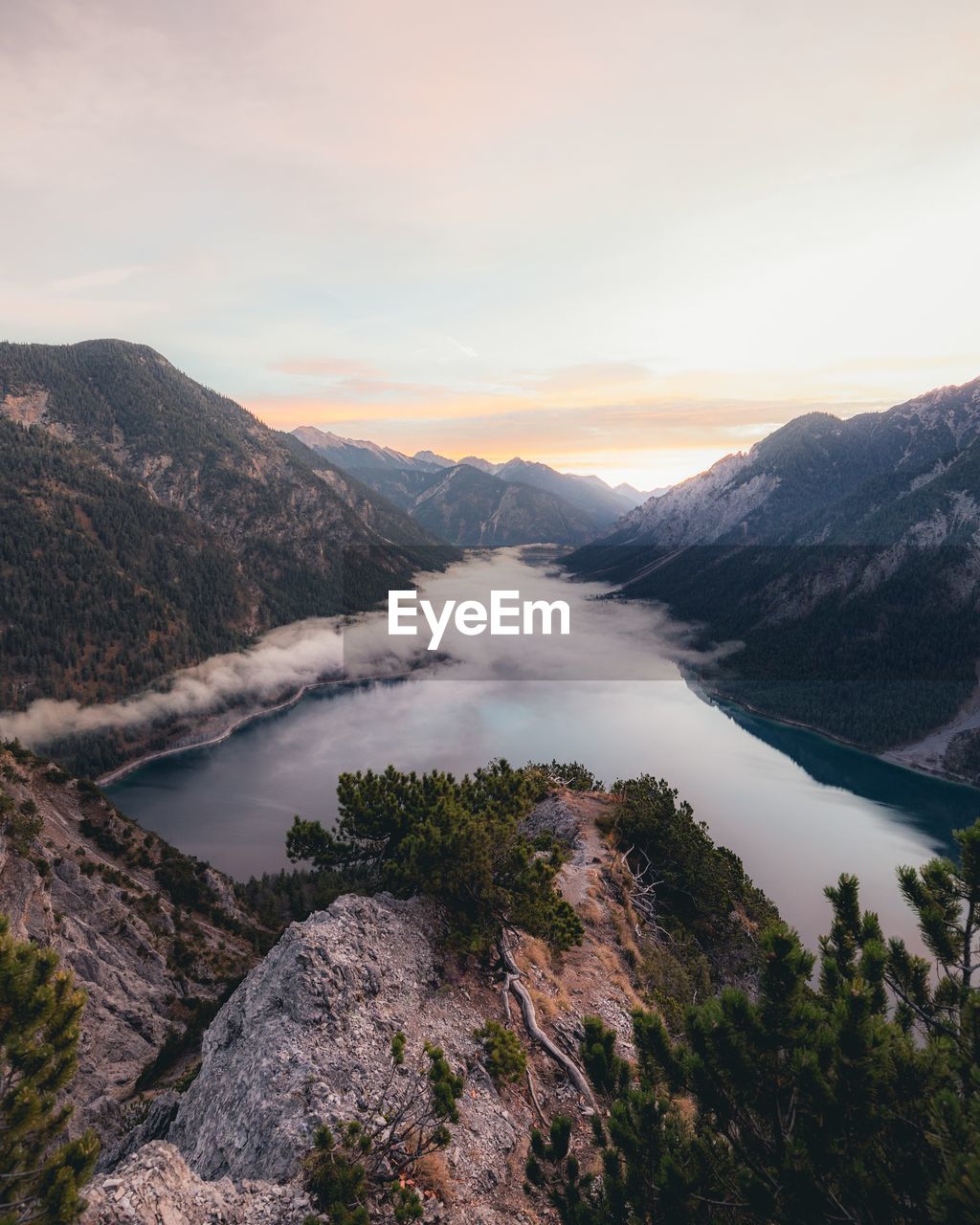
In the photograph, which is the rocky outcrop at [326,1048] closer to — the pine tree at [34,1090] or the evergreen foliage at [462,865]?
the evergreen foliage at [462,865]

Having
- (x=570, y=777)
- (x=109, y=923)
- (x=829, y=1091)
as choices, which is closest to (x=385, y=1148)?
(x=829, y=1091)

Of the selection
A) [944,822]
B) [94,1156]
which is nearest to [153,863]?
[94,1156]

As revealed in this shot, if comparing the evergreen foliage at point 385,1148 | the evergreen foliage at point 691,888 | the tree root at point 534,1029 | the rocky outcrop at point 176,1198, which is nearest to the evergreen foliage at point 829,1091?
the evergreen foliage at point 385,1148

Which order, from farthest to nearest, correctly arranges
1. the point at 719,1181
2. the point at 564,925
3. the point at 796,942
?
the point at 564,925 → the point at 719,1181 → the point at 796,942

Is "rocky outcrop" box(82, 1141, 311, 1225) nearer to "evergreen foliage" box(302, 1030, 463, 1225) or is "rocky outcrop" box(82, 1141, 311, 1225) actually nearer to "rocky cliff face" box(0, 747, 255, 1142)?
"evergreen foliage" box(302, 1030, 463, 1225)

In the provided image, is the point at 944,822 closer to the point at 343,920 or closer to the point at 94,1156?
the point at 343,920
